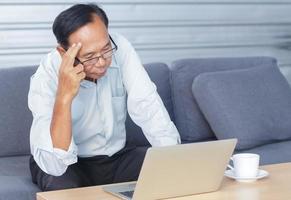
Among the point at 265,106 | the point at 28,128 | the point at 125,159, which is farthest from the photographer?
the point at 265,106

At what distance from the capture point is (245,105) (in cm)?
325

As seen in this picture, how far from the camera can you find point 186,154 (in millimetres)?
1863

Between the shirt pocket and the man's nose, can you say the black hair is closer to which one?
the man's nose

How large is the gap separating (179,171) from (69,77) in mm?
543

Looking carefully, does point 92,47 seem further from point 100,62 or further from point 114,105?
point 114,105

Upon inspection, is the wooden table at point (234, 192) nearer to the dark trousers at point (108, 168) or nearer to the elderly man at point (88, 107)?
the elderly man at point (88, 107)

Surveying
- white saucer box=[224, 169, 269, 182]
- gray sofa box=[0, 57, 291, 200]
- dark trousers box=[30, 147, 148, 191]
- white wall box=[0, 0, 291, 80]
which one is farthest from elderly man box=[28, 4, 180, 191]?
white wall box=[0, 0, 291, 80]

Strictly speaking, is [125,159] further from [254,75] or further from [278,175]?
[254,75]

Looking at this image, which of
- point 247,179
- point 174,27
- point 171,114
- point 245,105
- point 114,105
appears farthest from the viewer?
point 174,27

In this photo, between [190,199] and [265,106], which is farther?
[265,106]

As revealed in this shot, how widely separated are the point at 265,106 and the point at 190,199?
1481 millimetres

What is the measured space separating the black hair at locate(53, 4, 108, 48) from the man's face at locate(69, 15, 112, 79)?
0.02 metres

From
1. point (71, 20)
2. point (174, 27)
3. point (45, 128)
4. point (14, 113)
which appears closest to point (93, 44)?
point (71, 20)

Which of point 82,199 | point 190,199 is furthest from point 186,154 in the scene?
point 82,199
